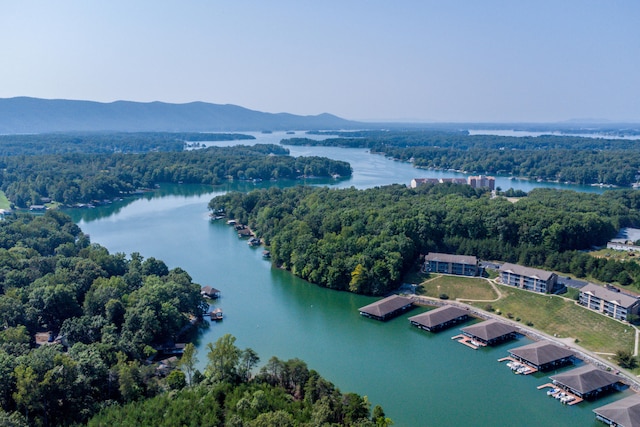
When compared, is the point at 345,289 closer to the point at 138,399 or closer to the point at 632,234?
the point at 138,399

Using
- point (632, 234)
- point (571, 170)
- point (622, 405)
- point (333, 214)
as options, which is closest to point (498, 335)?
point (622, 405)

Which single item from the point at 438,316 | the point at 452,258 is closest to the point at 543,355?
the point at 438,316

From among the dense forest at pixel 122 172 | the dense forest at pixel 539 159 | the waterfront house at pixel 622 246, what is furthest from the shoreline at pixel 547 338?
the dense forest at pixel 539 159

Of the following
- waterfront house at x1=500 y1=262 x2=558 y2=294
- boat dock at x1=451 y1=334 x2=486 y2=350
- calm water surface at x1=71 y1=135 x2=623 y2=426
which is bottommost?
calm water surface at x1=71 y1=135 x2=623 y2=426

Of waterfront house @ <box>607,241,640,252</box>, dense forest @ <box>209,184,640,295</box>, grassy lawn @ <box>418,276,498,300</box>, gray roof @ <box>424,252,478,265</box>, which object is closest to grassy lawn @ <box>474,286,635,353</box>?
grassy lawn @ <box>418,276,498,300</box>

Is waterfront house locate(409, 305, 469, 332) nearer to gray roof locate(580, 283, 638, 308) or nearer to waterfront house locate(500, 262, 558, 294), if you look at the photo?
waterfront house locate(500, 262, 558, 294)

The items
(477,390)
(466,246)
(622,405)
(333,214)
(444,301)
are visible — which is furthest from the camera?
(333,214)
